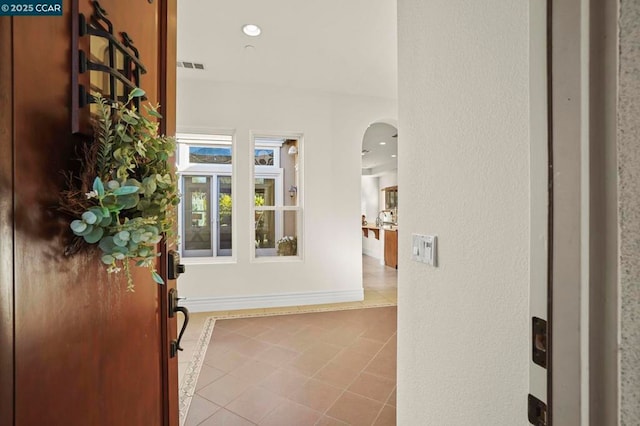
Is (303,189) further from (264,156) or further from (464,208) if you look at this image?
(464,208)

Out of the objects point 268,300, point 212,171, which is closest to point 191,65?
point 212,171

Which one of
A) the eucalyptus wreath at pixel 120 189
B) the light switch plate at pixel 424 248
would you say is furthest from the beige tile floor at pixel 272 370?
the eucalyptus wreath at pixel 120 189

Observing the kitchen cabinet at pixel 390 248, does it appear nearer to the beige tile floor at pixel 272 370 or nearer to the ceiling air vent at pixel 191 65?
the beige tile floor at pixel 272 370

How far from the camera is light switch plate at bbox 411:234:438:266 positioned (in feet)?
3.59

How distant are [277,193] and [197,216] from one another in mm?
1484

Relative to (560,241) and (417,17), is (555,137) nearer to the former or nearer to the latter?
(560,241)

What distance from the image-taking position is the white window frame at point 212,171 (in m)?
3.96

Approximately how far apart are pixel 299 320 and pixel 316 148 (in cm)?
233

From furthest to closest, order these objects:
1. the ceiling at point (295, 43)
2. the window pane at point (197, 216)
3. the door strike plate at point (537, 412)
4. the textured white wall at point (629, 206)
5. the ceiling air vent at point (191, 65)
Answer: the window pane at point (197, 216)
the ceiling air vent at point (191, 65)
the ceiling at point (295, 43)
the door strike plate at point (537, 412)
the textured white wall at point (629, 206)

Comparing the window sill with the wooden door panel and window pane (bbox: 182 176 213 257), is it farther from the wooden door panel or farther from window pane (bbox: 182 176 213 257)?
the wooden door panel

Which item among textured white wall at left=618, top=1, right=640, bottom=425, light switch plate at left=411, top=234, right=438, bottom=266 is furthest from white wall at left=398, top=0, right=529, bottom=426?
textured white wall at left=618, top=1, right=640, bottom=425

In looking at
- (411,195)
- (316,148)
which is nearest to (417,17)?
(411,195)

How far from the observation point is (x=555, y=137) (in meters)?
0.50

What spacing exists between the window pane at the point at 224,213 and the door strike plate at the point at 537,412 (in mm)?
4261
